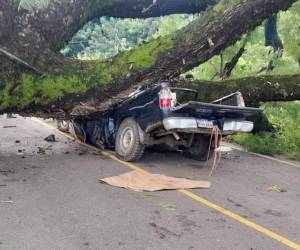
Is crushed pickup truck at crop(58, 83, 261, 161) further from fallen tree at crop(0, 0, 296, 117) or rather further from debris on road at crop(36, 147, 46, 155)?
debris on road at crop(36, 147, 46, 155)

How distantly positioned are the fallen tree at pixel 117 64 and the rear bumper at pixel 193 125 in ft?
5.60

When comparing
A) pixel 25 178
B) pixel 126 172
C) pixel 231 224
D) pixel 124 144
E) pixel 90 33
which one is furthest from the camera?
pixel 90 33

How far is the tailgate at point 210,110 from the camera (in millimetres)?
8555

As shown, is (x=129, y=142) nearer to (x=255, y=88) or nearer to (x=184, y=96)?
(x=184, y=96)

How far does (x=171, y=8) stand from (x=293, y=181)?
240 inches

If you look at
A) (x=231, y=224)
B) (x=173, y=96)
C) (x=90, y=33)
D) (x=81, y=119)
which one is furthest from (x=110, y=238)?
(x=90, y=33)

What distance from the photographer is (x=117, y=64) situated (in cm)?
1027

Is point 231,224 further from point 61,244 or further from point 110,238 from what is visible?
point 61,244

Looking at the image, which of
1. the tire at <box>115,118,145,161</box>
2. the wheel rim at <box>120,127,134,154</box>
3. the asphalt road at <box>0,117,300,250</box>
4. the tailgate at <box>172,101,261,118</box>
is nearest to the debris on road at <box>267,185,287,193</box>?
the asphalt road at <box>0,117,300,250</box>

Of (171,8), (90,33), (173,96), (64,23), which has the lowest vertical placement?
(173,96)

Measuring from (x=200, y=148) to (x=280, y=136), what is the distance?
3.38 metres

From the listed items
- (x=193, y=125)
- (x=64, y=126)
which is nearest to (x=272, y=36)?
(x=64, y=126)

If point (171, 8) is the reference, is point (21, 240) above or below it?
below

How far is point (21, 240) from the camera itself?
203 inches
